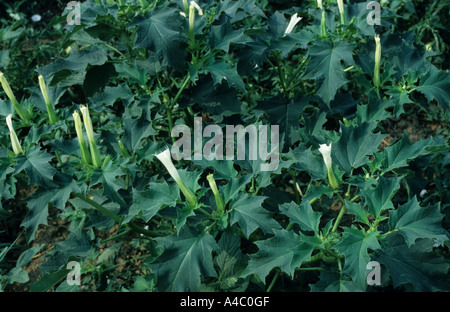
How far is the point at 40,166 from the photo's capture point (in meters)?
1.75

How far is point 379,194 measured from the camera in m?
1.64

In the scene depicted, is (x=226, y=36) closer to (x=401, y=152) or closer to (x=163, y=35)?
(x=163, y=35)

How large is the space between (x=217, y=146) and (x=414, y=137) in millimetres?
1732

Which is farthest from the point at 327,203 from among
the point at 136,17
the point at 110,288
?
the point at 136,17

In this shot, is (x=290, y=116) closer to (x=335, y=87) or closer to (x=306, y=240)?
(x=335, y=87)

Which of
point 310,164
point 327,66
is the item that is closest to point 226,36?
point 327,66

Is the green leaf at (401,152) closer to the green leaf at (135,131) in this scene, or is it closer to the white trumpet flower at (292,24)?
the white trumpet flower at (292,24)

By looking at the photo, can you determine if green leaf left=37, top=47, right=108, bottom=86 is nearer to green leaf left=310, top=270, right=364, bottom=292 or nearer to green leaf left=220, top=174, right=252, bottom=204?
green leaf left=220, top=174, right=252, bottom=204

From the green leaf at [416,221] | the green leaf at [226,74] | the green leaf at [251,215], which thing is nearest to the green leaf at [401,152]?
the green leaf at [416,221]

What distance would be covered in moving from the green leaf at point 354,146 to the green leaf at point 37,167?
3.26ft

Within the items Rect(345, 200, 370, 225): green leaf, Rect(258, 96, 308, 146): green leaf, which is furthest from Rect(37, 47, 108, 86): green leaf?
Rect(345, 200, 370, 225): green leaf

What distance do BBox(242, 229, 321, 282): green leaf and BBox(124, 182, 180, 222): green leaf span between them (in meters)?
0.32

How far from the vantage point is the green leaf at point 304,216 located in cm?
169

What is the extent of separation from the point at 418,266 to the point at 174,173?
84cm
